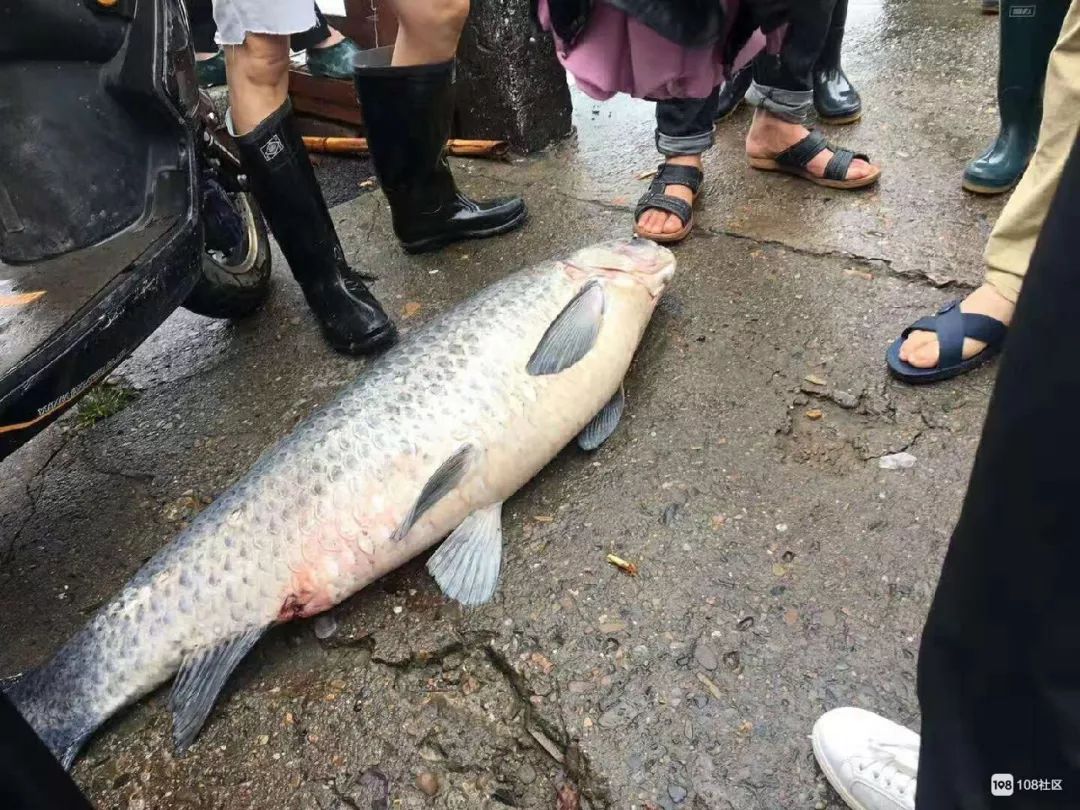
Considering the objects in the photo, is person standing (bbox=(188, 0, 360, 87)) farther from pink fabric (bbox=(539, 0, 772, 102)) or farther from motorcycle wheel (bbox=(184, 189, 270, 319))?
pink fabric (bbox=(539, 0, 772, 102))

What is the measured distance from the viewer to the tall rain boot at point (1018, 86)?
276cm

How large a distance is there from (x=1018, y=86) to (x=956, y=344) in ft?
4.36

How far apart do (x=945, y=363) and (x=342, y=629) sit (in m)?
1.84

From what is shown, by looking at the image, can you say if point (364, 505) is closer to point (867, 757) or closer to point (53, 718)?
point (53, 718)

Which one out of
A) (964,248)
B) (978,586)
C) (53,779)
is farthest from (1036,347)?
(964,248)

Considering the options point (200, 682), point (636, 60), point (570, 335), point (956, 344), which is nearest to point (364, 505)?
point (200, 682)

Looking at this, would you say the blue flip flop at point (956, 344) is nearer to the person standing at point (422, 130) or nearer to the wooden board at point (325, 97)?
the person standing at point (422, 130)

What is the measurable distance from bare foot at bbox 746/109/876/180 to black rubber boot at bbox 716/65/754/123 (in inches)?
16.0

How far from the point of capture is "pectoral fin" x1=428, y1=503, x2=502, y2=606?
6.42 feet

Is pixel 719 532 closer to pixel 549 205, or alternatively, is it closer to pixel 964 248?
pixel 964 248

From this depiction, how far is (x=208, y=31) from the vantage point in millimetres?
5551

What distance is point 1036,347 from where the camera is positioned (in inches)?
27.6

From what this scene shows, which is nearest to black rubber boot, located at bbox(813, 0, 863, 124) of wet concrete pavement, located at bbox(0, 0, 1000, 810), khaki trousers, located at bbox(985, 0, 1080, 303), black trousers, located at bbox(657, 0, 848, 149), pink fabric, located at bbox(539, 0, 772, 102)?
black trousers, located at bbox(657, 0, 848, 149)

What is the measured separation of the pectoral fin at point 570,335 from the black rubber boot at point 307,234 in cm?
78
